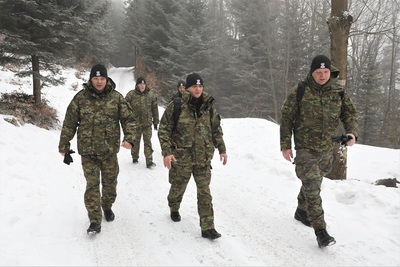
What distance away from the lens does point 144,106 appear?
8.70 meters

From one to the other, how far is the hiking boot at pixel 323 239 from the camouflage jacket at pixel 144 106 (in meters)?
5.62

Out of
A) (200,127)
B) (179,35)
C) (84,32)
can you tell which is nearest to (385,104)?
(179,35)

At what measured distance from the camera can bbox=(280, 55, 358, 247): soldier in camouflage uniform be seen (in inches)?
165

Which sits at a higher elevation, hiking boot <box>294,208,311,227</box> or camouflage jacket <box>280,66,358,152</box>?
camouflage jacket <box>280,66,358,152</box>

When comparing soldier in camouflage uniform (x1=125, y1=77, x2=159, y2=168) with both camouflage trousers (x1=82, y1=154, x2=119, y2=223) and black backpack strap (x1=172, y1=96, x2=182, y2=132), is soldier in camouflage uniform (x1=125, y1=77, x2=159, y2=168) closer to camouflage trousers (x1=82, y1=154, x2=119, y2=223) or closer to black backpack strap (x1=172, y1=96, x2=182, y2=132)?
camouflage trousers (x1=82, y1=154, x2=119, y2=223)

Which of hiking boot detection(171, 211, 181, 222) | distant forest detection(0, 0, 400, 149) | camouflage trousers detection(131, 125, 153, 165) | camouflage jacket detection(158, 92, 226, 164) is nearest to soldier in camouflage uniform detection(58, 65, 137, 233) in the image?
camouflage jacket detection(158, 92, 226, 164)

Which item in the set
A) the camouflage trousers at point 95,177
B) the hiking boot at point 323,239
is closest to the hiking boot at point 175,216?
the camouflage trousers at point 95,177

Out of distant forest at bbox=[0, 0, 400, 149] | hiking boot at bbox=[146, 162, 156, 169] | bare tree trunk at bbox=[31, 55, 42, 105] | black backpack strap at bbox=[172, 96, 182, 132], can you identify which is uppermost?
distant forest at bbox=[0, 0, 400, 149]

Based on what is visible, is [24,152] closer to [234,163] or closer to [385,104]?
[234,163]

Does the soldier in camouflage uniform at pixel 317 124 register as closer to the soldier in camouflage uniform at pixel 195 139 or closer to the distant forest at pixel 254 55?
the soldier in camouflage uniform at pixel 195 139

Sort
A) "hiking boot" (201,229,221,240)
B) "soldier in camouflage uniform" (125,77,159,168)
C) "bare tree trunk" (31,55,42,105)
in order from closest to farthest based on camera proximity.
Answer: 1. "hiking boot" (201,229,221,240)
2. "soldier in camouflage uniform" (125,77,159,168)
3. "bare tree trunk" (31,55,42,105)

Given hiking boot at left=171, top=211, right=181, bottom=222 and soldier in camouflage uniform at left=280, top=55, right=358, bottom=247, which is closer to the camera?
soldier in camouflage uniform at left=280, top=55, right=358, bottom=247

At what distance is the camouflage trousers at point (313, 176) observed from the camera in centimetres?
423

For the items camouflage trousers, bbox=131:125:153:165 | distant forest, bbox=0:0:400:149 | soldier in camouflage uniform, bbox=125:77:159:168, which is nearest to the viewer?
camouflage trousers, bbox=131:125:153:165
